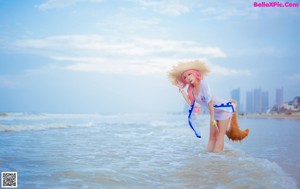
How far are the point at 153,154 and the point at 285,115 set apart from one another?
14741 millimetres

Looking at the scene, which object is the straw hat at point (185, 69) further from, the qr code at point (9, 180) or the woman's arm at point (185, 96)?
the qr code at point (9, 180)

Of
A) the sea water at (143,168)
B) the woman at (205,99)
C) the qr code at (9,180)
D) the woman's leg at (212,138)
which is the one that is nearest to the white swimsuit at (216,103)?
the woman at (205,99)

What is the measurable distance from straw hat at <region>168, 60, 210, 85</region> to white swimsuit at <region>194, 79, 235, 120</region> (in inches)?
6.1

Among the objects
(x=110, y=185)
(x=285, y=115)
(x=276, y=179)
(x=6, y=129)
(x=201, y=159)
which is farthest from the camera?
(x=285, y=115)

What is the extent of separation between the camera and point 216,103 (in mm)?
3381

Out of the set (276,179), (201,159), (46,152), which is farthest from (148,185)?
(46,152)

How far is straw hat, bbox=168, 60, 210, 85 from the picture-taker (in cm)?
334

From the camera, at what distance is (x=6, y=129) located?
6105 mm

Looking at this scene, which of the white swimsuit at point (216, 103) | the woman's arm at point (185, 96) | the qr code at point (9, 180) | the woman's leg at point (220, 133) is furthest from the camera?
the woman's leg at point (220, 133)

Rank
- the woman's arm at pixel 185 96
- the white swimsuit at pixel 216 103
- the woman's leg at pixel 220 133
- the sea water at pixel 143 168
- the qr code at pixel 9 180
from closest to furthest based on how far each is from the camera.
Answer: the qr code at pixel 9 180
the sea water at pixel 143 168
the white swimsuit at pixel 216 103
the woman's arm at pixel 185 96
the woman's leg at pixel 220 133

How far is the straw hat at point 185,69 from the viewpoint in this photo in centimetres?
334

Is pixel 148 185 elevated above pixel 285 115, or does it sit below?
below

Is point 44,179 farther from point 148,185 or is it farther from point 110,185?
point 148,185

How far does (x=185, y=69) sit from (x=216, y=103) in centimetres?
44
